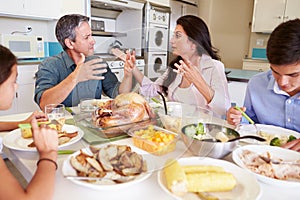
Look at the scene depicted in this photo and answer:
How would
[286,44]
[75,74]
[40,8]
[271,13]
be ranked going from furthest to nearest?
1. [271,13]
2. [40,8]
3. [75,74]
4. [286,44]

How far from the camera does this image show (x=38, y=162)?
2.11ft

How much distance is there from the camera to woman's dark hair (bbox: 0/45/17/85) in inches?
28.3

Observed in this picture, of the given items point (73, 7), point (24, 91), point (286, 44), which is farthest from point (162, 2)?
point (286, 44)

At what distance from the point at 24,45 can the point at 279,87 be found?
8.27 ft

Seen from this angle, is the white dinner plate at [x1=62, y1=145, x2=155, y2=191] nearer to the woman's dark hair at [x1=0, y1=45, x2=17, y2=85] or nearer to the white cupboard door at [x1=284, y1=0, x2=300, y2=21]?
the woman's dark hair at [x1=0, y1=45, x2=17, y2=85]

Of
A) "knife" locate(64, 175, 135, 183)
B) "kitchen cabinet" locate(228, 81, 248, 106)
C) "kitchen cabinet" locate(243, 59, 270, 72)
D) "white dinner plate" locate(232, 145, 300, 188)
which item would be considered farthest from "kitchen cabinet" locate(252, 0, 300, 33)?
"knife" locate(64, 175, 135, 183)

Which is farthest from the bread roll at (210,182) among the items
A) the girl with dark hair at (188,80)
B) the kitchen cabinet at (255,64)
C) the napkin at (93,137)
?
the kitchen cabinet at (255,64)

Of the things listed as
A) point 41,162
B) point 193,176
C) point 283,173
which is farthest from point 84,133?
point 283,173

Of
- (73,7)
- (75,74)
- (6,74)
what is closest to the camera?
(6,74)

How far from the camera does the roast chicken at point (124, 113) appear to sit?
88 centimetres

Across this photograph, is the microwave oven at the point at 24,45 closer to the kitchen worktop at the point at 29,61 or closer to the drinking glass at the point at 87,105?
the kitchen worktop at the point at 29,61

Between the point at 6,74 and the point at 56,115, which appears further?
the point at 56,115

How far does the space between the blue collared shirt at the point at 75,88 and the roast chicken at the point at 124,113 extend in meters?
0.26

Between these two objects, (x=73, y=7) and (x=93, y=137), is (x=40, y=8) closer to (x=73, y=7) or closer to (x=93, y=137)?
(x=73, y=7)
